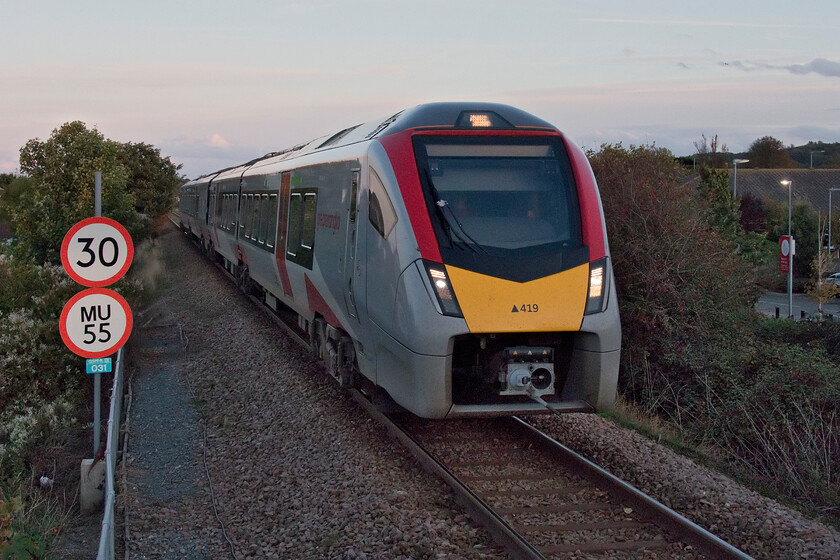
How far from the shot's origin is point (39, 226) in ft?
75.8

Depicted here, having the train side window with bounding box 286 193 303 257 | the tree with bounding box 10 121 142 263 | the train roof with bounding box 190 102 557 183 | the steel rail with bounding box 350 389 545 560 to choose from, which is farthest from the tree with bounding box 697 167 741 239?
the steel rail with bounding box 350 389 545 560

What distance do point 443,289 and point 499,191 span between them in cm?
118

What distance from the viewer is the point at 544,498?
6539mm

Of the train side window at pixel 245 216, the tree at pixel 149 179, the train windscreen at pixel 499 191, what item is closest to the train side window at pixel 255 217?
the train side window at pixel 245 216

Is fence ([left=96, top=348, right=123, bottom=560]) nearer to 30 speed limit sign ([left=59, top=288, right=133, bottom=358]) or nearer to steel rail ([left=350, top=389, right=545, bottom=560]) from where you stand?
30 speed limit sign ([left=59, top=288, right=133, bottom=358])

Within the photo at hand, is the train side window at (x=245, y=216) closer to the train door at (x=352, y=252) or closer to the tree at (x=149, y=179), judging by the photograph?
the train door at (x=352, y=252)

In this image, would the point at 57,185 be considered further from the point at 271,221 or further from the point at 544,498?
the point at 544,498

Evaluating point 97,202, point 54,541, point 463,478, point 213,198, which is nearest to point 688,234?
point 463,478

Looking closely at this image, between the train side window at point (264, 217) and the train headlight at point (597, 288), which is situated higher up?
the train side window at point (264, 217)

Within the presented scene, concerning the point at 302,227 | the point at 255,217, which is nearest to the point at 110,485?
the point at 302,227

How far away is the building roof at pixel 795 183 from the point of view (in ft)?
194

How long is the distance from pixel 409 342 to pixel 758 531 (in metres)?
2.92

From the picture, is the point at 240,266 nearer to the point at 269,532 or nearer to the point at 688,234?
the point at 688,234

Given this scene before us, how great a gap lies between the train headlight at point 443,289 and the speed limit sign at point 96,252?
274 centimetres
